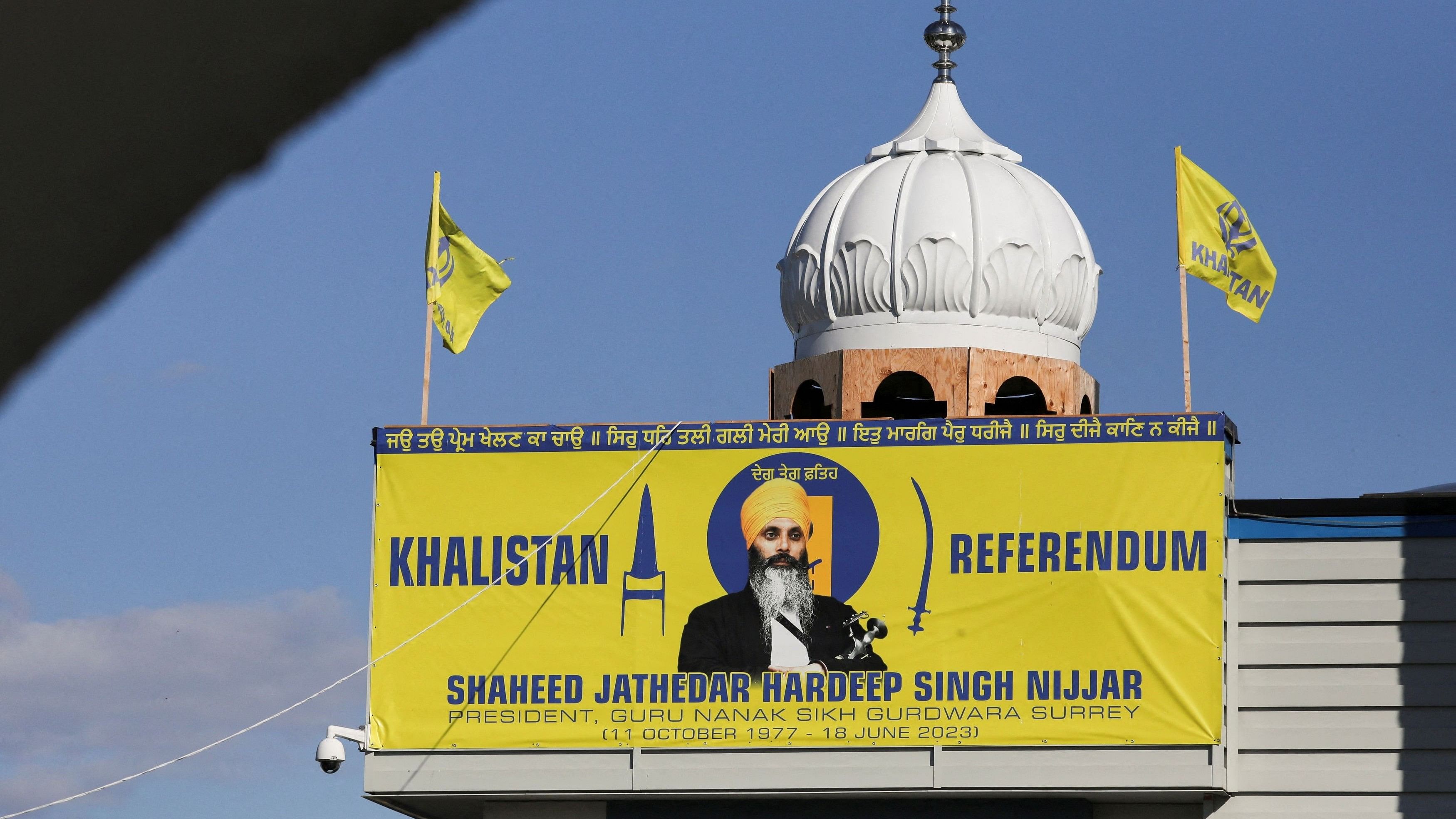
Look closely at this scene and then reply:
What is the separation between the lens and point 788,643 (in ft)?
62.8

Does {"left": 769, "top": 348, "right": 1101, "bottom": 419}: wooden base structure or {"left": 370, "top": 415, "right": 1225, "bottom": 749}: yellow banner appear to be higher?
{"left": 769, "top": 348, "right": 1101, "bottom": 419}: wooden base structure

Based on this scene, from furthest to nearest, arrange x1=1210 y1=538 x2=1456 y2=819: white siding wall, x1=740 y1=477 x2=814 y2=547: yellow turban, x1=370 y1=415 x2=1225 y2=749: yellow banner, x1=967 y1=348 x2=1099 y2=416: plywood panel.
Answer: x1=967 y1=348 x2=1099 y2=416: plywood panel → x1=740 y1=477 x2=814 y2=547: yellow turban → x1=1210 y1=538 x2=1456 y2=819: white siding wall → x1=370 y1=415 x2=1225 y2=749: yellow banner

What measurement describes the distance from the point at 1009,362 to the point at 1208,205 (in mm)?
2744

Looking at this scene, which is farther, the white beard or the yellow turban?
the yellow turban

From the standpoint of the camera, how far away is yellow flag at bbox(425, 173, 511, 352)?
69.6ft

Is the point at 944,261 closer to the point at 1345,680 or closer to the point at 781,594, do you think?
the point at 781,594

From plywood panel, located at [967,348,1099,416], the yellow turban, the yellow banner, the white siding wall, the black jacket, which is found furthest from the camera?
plywood panel, located at [967,348,1099,416]

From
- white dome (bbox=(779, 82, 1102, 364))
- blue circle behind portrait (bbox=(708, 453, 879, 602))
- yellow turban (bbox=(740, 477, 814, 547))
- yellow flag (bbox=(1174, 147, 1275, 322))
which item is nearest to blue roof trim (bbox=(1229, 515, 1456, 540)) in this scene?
yellow flag (bbox=(1174, 147, 1275, 322))

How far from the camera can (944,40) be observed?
76.9 feet

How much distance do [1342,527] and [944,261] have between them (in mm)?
5213

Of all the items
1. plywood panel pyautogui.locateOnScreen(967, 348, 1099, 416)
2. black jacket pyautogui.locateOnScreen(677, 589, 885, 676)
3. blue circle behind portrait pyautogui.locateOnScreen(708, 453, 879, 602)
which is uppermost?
plywood panel pyautogui.locateOnScreen(967, 348, 1099, 416)

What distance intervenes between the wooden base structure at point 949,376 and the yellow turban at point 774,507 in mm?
1811

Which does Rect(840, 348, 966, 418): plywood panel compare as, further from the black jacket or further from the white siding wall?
the white siding wall

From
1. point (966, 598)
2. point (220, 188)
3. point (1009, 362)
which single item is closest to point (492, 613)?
point (966, 598)
